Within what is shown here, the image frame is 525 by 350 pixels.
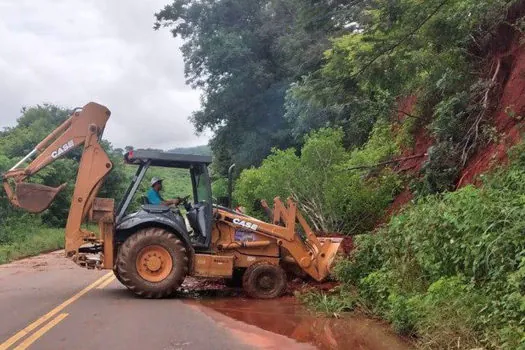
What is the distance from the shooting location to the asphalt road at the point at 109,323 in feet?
22.5

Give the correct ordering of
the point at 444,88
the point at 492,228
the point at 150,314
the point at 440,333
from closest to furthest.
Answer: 1. the point at 440,333
2. the point at 492,228
3. the point at 150,314
4. the point at 444,88

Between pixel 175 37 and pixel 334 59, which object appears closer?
pixel 334 59

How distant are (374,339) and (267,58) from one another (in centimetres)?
2986

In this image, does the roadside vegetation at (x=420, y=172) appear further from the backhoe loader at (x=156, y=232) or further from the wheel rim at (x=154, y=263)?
the wheel rim at (x=154, y=263)

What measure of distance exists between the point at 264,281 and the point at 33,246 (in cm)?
1523

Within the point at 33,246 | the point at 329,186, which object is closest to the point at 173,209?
the point at 329,186

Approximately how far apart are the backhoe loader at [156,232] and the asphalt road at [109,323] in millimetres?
677

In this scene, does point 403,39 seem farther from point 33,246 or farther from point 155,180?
point 33,246

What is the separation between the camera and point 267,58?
35656 mm

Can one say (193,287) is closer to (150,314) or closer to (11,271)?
(150,314)

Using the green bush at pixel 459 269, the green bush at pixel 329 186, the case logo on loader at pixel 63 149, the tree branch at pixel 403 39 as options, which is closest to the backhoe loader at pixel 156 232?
the case logo on loader at pixel 63 149

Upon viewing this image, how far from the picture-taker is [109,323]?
7.94 m

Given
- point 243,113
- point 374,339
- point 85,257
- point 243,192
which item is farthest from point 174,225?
point 243,113

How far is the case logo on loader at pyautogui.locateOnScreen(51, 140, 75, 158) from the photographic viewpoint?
10434 mm
